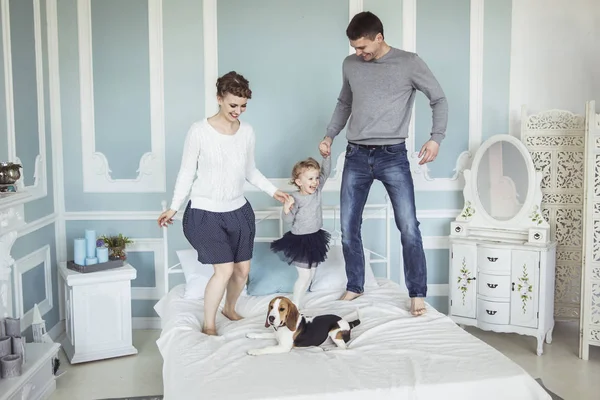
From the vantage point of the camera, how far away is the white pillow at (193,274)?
391 centimetres

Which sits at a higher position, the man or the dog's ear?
the man

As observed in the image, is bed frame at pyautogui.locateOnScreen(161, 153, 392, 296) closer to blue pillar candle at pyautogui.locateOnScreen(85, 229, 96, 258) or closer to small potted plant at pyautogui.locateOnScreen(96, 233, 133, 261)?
small potted plant at pyautogui.locateOnScreen(96, 233, 133, 261)

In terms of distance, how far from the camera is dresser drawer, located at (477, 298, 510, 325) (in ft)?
13.9

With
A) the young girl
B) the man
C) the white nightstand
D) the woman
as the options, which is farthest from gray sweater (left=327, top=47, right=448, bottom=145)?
the white nightstand

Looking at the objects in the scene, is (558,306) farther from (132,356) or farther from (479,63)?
(132,356)

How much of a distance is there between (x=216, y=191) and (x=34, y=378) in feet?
4.16

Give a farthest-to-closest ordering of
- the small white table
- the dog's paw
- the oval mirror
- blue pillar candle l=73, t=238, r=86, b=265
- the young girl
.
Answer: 1. the oval mirror
2. blue pillar candle l=73, t=238, r=86, b=265
3. the young girl
4. the small white table
5. the dog's paw

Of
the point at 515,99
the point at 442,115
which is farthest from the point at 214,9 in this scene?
the point at 515,99

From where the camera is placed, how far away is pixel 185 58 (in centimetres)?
451

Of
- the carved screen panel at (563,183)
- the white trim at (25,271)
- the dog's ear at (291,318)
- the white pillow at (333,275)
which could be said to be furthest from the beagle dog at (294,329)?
the carved screen panel at (563,183)

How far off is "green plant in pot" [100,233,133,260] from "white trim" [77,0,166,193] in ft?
1.10

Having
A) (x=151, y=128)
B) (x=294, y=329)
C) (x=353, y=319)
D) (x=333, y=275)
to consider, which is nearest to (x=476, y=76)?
(x=333, y=275)

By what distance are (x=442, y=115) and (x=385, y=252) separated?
1.41 metres

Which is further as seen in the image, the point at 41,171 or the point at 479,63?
the point at 479,63
